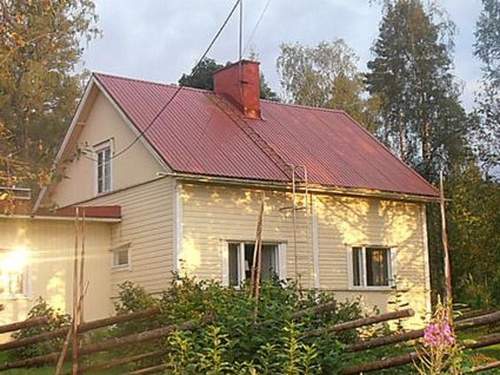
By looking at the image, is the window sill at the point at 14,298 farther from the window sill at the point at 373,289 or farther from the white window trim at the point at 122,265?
the window sill at the point at 373,289

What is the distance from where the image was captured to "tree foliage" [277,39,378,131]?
120ft

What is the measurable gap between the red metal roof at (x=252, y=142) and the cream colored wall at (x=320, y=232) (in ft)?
1.72

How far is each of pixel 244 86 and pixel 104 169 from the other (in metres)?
4.25

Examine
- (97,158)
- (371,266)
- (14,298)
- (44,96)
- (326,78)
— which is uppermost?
(326,78)

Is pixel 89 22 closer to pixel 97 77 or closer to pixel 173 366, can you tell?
pixel 97 77

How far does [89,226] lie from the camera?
18.2m

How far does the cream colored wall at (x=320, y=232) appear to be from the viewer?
1711cm

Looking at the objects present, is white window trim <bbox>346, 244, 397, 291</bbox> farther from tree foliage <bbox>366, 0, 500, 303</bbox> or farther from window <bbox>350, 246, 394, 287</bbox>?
tree foliage <bbox>366, 0, 500, 303</bbox>

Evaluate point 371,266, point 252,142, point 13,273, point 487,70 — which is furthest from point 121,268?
point 487,70

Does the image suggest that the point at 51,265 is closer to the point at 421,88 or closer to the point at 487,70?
the point at 487,70

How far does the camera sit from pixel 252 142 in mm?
19359

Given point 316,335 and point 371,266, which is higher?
point 371,266

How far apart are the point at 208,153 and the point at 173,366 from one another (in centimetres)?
1029

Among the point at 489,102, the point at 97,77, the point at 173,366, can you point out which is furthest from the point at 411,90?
the point at 173,366
